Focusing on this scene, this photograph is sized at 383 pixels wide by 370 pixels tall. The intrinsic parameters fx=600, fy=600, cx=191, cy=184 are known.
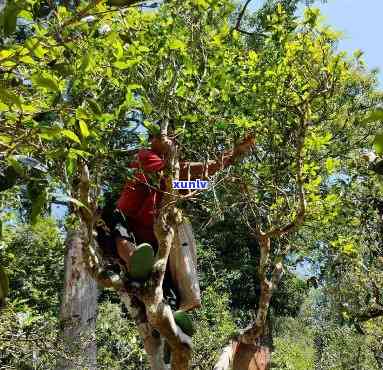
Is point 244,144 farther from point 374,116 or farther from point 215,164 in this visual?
point 374,116

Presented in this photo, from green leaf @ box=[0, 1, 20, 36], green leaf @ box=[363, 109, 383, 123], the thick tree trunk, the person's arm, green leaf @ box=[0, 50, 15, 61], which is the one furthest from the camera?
the thick tree trunk

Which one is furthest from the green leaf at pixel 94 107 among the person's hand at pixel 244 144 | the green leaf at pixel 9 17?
the person's hand at pixel 244 144

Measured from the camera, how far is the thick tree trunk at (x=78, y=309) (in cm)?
615

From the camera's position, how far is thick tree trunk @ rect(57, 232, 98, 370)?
615cm

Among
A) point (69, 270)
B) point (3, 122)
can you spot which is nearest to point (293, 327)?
point (69, 270)

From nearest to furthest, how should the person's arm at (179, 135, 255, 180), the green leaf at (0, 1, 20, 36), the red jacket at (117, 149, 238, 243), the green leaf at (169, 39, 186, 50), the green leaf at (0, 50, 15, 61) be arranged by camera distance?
the green leaf at (0, 1, 20, 36) → the green leaf at (0, 50, 15, 61) → the green leaf at (169, 39, 186, 50) → the red jacket at (117, 149, 238, 243) → the person's arm at (179, 135, 255, 180)

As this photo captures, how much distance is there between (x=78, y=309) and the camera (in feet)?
21.2

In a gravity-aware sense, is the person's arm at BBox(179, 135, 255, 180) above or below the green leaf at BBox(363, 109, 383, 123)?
above

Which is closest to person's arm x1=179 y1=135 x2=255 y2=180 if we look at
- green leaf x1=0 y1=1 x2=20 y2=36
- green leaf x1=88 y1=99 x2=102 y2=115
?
green leaf x1=88 y1=99 x2=102 y2=115

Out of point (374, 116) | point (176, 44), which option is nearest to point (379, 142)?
point (374, 116)

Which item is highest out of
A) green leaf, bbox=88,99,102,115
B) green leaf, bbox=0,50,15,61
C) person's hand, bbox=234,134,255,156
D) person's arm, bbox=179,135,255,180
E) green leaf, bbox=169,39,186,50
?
green leaf, bbox=169,39,186,50

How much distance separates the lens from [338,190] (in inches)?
196

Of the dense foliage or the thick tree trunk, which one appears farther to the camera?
the thick tree trunk

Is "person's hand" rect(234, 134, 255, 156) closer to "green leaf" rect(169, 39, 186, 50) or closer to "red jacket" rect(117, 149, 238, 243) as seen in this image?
"red jacket" rect(117, 149, 238, 243)
